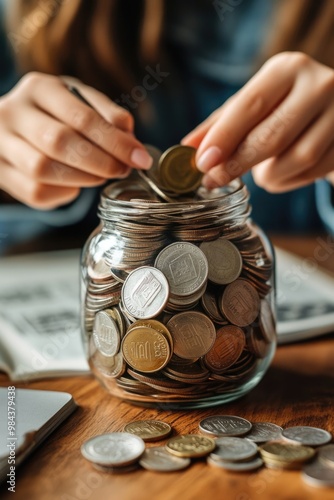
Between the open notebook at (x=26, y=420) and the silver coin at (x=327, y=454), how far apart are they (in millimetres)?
254

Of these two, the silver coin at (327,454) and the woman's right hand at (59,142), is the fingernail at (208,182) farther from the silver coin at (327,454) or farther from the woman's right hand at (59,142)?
the silver coin at (327,454)

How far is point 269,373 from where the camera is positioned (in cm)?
79

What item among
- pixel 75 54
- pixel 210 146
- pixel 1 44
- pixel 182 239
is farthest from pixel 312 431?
pixel 1 44

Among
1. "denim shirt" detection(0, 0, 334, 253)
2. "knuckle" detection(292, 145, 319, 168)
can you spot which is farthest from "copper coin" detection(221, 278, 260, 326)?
"denim shirt" detection(0, 0, 334, 253)

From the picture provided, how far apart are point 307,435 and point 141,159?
0.34m

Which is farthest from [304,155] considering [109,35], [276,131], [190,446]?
[109,35]

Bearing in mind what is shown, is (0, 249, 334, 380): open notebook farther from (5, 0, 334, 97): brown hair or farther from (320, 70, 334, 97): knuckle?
(5, 0, 334, 97): brown hair

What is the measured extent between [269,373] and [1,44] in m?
1.16

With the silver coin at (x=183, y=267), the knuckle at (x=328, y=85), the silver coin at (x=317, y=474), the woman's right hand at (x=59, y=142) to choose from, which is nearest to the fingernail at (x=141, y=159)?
the woman's right hand at (x=59, y=142)

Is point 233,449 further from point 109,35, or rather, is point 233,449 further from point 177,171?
point 109,35

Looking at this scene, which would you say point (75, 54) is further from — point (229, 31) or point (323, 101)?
point (323, 101)

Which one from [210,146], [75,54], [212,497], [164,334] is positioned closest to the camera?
[212,497]

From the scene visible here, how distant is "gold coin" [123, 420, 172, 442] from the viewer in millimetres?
613

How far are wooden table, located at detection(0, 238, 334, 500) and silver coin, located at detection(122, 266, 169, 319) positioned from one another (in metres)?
0.12
